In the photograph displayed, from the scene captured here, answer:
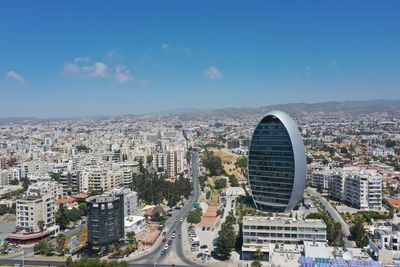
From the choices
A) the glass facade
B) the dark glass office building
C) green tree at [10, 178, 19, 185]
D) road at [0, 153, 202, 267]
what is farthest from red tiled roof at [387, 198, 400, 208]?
green tree at [10, 178, 19, 185]

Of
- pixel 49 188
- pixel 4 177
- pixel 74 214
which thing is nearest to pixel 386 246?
pixel 74 214

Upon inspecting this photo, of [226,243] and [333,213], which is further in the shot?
[333,213]

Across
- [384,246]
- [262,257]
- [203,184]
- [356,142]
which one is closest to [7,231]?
[262,257]

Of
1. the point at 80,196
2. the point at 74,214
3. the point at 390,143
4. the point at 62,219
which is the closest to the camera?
the point at 62,219

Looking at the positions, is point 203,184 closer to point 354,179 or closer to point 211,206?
point 211,206

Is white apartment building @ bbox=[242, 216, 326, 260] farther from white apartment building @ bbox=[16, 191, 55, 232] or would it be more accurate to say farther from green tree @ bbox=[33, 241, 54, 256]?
white apartment building @ bbox=[16, 191, 55, 232]

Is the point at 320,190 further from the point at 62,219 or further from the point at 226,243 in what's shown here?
the point at 62,219
